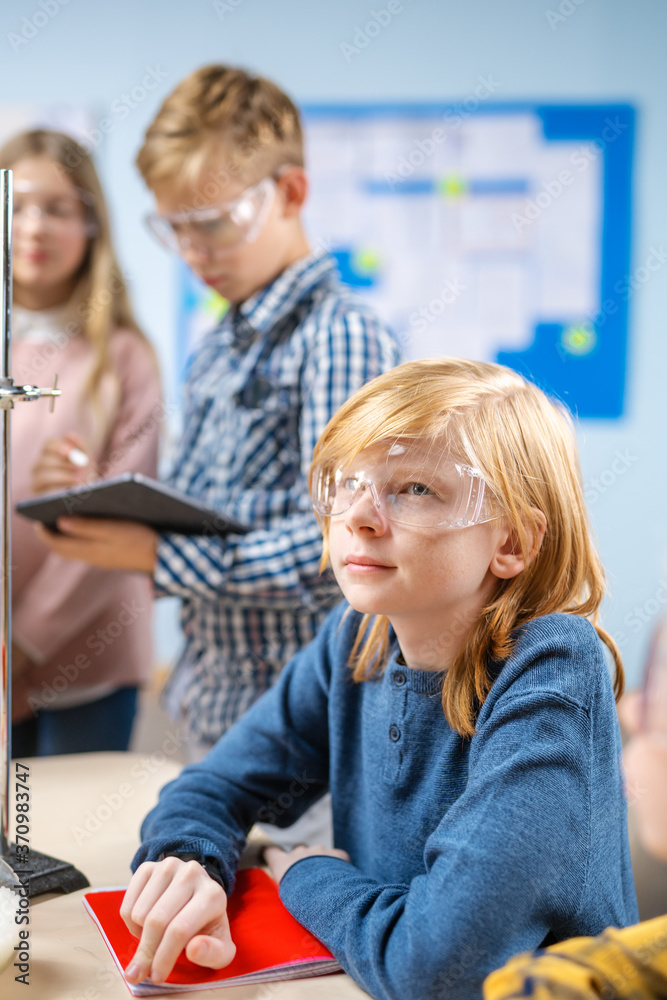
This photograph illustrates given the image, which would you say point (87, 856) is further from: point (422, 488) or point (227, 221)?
point (227, 221)

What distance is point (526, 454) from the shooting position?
2.69 feet

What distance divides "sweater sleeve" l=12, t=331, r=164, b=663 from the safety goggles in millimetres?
216

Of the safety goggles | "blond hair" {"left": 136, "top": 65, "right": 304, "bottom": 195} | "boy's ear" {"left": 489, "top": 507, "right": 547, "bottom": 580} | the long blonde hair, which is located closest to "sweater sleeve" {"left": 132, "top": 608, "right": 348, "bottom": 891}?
"boy's ear" {"left": 489, "top": 507, "right": 547, "bottom": 580}

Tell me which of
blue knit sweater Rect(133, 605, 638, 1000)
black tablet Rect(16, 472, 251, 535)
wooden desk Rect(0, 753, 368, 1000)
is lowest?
wooden desk Rect(0, 753, 368, 1000)

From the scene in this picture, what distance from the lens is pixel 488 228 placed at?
3.06 metres

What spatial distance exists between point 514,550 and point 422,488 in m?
0.11

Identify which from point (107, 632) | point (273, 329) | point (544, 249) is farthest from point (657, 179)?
point (107, 632)

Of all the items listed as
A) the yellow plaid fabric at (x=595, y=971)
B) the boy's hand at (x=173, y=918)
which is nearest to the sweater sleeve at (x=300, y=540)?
the boy's hand at (x=173, y=918)

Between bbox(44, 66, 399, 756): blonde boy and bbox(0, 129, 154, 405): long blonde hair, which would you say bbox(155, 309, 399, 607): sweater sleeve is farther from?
bbox(0, 129, 154, 405): long blonde hair

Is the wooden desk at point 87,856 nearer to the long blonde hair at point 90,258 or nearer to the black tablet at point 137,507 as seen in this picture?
the black tablet at point 137,507

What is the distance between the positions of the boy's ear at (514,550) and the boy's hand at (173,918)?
0.36 meters

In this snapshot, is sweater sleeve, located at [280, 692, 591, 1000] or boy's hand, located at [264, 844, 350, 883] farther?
boy's hand, located at [264, 844, 350, 883]

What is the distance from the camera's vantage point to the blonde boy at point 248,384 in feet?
4.39

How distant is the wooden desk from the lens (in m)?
0.71
